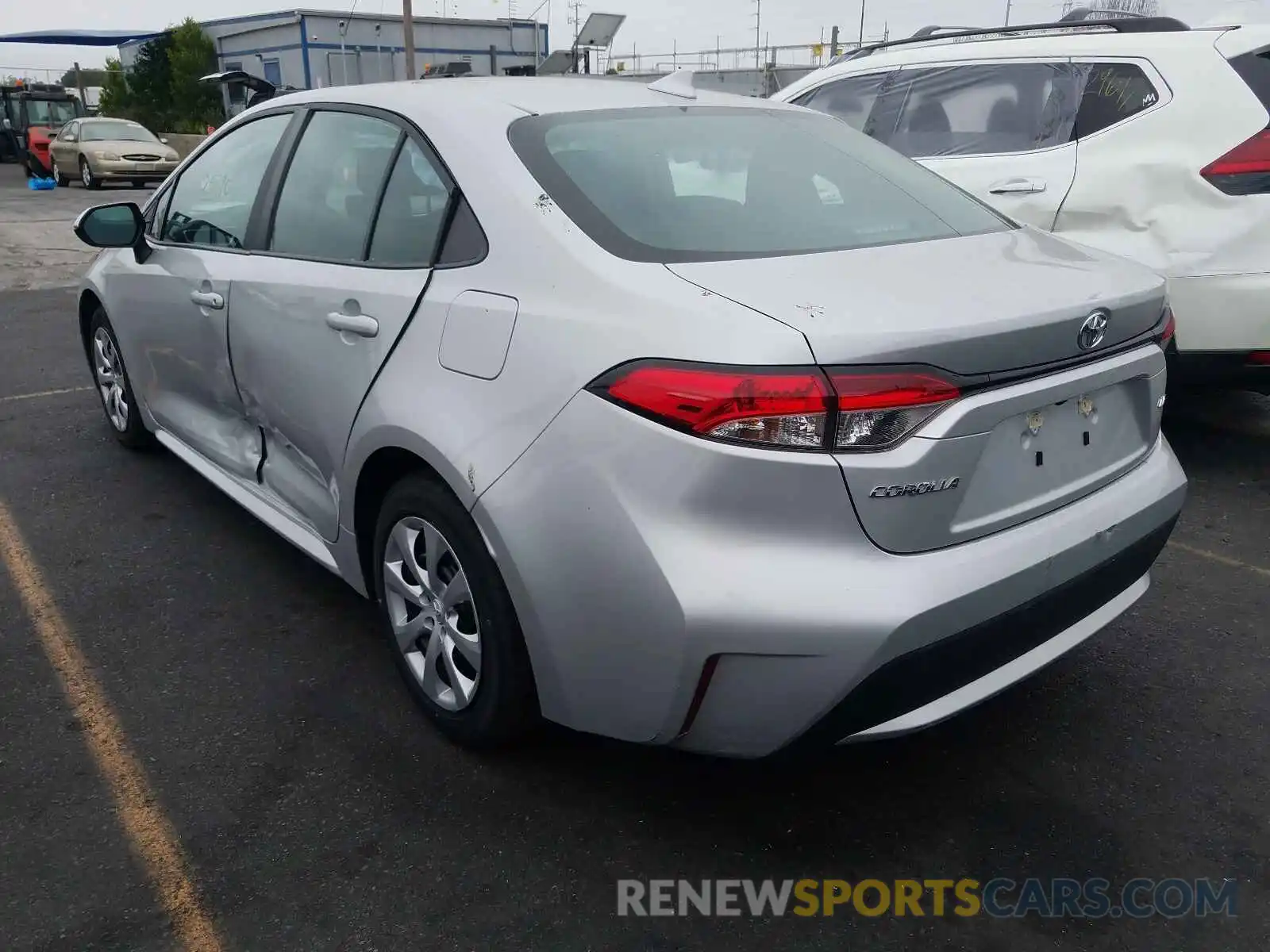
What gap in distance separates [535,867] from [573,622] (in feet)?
1.87

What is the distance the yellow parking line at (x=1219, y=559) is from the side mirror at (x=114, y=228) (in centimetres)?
403

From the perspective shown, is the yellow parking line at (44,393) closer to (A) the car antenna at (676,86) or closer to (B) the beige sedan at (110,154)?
(A) the car antenna at (676,86)

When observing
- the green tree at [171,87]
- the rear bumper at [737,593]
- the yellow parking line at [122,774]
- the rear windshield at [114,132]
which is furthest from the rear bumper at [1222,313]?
the green tree at [171,87]

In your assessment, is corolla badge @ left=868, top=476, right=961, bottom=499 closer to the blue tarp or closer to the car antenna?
the car antenna

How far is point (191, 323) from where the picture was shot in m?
3.71

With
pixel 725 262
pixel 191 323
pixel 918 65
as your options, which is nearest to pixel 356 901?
pixel 725 262

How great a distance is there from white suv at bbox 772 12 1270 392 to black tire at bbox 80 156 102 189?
21.3 metres

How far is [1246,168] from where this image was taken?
411 centimetres

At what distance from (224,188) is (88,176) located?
71.0ft

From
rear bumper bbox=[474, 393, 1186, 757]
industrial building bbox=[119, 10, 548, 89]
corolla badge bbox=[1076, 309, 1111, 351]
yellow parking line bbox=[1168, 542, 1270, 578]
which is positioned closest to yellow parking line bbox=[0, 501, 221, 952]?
rear bumper bbox=[474, 393, 1186, 757]

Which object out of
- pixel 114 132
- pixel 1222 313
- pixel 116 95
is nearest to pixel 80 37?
pixel 116 95

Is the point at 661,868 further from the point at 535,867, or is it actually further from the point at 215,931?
the point at 215,931

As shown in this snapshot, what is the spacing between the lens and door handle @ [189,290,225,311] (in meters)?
3.46

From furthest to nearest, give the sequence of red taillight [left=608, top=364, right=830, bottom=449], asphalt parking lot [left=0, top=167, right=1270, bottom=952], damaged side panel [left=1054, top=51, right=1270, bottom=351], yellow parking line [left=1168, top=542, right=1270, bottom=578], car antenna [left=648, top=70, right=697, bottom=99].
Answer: damaged side panel [left=1054, top=51, right=1270, bottom=351] → yellow parking line [left=1168, top=542, right=1270, bottom=578] → car antenna [left=648, top=70, right=697, bottom=99] → asphalt parking lot [left=0, top=167, right=1270, bottom=952] → red taillight [left=608, top=364, right=830, bottom=449]
